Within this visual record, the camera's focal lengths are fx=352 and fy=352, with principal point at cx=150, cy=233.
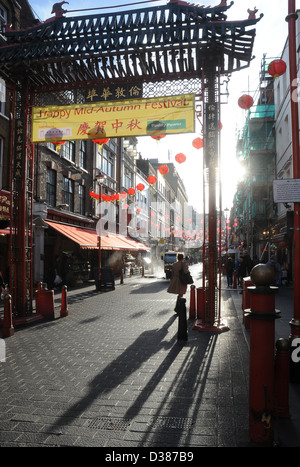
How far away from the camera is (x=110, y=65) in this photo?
8.68 meters

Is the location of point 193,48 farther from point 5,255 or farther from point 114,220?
point 114,220

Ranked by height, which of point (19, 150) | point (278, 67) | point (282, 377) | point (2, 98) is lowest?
point (282, 377)

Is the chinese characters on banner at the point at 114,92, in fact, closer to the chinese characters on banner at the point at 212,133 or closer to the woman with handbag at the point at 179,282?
the chinese characters on banner at the point at 212,133

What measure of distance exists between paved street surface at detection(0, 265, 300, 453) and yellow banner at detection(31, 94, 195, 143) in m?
4.86

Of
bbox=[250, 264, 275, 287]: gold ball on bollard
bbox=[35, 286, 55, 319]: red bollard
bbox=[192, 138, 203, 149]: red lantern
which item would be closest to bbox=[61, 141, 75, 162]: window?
bbox=[35, 286, 55, 319]: red bollard

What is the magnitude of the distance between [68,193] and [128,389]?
1879cm

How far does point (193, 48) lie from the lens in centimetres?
826

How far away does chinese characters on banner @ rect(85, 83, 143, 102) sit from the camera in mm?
8867

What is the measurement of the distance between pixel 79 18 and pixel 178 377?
26.8 feet

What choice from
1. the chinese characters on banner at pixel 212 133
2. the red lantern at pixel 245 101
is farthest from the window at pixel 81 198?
the red lantern at pixel 245 101

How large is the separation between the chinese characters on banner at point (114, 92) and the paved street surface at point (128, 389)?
5812 mm

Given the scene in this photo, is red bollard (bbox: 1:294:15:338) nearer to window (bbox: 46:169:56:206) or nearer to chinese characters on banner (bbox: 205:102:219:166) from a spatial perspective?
chinese characters on banner (bbox: 205:102:219:166)

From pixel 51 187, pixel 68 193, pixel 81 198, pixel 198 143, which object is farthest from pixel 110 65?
pixel 81 198

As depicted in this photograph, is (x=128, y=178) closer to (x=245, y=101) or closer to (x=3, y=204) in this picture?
(x=3, y=204)
